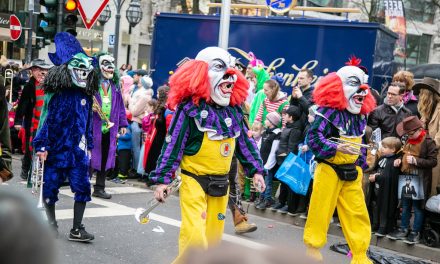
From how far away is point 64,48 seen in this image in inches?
270

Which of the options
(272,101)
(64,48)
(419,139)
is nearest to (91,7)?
(272,101)

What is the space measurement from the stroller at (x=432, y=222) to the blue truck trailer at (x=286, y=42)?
15.6 feet

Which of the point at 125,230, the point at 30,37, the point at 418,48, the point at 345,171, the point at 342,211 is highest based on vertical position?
the point at 418,48

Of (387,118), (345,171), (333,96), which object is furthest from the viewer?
(387,118)

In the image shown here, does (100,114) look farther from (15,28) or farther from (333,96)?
(15,28)

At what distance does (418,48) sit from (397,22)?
93.6 feet

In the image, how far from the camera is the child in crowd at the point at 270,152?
930cm

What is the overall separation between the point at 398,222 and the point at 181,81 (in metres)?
4.27

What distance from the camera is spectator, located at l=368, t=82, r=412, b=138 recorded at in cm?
843

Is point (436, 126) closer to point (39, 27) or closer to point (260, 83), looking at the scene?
point (260, 83)

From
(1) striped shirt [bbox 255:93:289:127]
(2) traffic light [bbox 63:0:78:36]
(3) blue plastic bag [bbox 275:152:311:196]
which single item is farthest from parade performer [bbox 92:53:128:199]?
(3) blue plastic bag [bbox 275:152:311:196]

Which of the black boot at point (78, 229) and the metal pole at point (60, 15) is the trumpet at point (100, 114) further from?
the black boot at point (78, 229)

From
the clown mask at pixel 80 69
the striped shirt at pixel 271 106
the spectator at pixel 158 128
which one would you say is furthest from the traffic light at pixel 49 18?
the clown mask at pixel 80 69

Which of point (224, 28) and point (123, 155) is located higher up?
point (224, 28)
